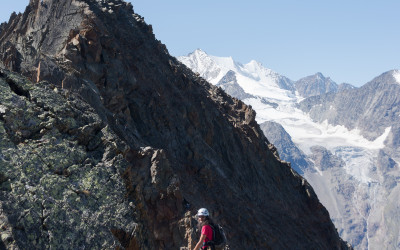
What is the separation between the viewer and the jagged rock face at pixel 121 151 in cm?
1295

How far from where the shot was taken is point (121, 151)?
1628cm

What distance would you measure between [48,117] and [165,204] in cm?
1316

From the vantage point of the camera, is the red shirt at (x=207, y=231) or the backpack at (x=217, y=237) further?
the backpack at (x=217, y=237)

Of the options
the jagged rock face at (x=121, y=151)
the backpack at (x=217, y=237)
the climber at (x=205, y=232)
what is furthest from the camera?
the backpack at (x=217, y=237)

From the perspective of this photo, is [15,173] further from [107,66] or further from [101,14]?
[101,14]

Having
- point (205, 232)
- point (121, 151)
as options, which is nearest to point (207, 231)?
point (205, 232)

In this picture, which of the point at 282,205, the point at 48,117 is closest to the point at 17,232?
the point at 48,117

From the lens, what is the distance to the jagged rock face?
42.5 feet

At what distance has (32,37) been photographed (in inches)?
1582

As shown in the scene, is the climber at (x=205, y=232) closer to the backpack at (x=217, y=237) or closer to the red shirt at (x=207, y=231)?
the red shirt at (x=207, y=231)

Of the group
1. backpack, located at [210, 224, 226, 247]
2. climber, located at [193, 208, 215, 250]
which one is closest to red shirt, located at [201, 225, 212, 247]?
climber, located at [193, 208, 215, 250]

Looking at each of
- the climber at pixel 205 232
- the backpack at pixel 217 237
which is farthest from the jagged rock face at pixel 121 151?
the backpack at pixel 217 237

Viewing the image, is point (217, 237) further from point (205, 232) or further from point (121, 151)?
point (121, 151)

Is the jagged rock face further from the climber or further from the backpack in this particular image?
the backpack
